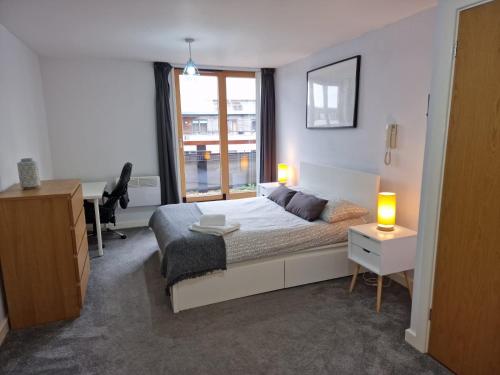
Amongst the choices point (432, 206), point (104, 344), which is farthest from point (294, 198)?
point (104, 344)

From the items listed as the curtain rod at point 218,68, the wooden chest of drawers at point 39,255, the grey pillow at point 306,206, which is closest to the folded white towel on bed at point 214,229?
the grey pillow at point 306,206

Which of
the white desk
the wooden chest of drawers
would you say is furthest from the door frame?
the white desk

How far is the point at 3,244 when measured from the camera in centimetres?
242

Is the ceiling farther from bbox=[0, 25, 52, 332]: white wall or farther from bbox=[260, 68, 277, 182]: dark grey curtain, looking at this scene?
bbox=[260, 68, 277, 182]: dark grey curtain

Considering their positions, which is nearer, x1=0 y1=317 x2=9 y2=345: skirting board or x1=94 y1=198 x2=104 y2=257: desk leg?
x1=0 y1=317 x2=9 y2=345: skirting board

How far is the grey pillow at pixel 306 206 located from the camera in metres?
3.40

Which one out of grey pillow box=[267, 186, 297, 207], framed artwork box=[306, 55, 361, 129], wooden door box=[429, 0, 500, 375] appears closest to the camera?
wooden door box=[429, 0, 500, 375]

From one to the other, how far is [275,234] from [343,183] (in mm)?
1237

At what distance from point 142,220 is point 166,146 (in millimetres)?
1232

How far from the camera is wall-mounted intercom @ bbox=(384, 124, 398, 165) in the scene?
3201 mm

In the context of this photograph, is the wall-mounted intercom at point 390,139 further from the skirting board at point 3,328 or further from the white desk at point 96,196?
the skirting board at point 3,328

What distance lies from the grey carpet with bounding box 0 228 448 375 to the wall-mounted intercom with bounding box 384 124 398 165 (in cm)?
126

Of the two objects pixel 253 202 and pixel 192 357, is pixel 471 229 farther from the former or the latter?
pixel 253 202

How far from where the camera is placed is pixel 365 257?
9.29 ft
